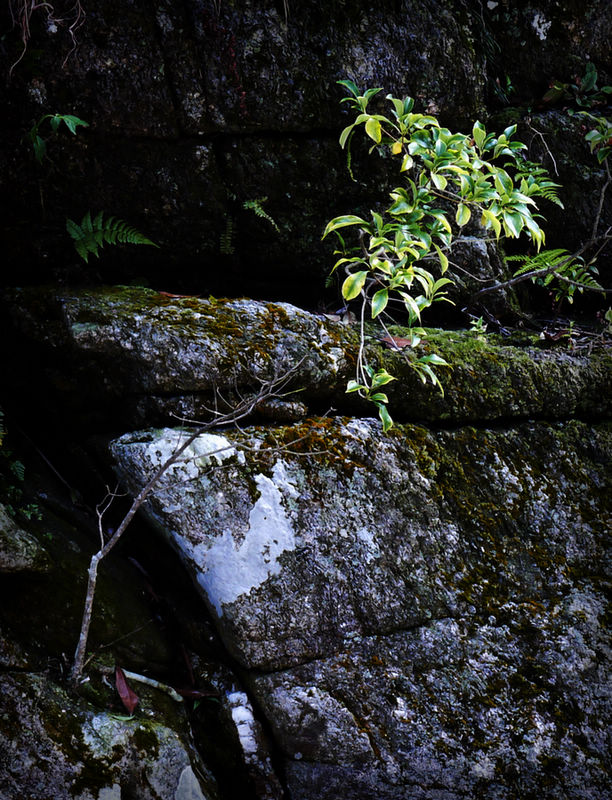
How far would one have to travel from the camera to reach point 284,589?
2621 millimetres

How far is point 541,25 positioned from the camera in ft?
14.9

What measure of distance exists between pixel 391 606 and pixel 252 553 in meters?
0.76

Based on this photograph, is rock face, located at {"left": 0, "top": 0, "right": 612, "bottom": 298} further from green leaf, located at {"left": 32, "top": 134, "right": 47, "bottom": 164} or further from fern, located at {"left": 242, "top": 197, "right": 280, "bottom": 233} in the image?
green leaf, located at {"left": 32, "top": 134, "right": 47, "bottom": 164}

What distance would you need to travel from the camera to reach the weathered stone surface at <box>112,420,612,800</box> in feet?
8.21

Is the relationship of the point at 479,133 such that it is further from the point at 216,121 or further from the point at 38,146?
the point at 38,146

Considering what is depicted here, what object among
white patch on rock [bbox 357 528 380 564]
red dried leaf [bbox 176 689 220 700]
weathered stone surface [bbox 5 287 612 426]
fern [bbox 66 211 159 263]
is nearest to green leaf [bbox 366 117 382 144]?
weathered stone surface [bbox 5 287 612 426]

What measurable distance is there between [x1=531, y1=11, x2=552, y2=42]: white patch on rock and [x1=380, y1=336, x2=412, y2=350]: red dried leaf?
10.3 ft

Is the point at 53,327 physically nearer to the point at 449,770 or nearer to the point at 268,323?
the point at 268,323

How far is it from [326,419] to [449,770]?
5.78ft

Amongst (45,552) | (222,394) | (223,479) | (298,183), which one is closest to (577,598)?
(223,479)

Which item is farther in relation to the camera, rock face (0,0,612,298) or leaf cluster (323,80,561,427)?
rock face (0,0,612,298)

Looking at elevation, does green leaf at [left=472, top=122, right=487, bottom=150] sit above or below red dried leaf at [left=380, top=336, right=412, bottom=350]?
above

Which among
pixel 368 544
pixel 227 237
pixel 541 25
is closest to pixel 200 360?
pixel 227 237

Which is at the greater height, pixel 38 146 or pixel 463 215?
pixel 38 146
